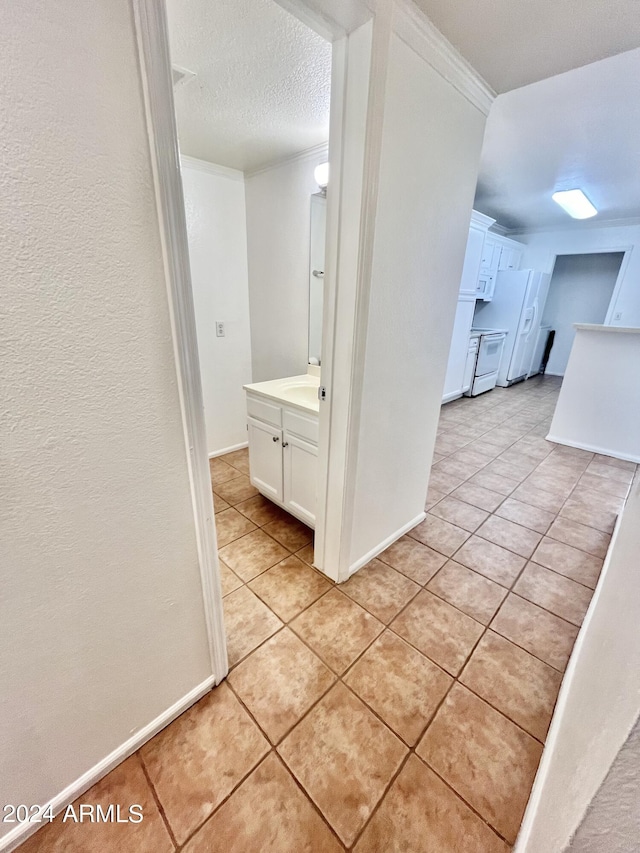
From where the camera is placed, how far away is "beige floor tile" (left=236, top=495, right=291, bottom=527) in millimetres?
2199

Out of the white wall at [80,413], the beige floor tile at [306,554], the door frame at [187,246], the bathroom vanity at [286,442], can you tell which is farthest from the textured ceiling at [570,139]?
the beige floor tile at [306,554]

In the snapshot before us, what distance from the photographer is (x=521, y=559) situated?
6.26ft

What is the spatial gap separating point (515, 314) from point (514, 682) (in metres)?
5.21

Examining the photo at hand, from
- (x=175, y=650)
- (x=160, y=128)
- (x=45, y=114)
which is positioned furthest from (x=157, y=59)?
(x=175, y=650)

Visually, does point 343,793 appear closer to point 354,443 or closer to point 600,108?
point 354,443

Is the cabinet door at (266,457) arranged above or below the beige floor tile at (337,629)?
above

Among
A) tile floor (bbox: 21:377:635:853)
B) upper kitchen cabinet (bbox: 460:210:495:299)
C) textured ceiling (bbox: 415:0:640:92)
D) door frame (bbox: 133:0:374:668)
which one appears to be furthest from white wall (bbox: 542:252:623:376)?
door frame (bbox: 133:0:374:668)

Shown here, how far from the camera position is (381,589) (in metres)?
1.68

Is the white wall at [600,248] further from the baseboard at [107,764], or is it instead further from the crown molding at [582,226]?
the baseboard at [107,764]

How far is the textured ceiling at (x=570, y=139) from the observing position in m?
1.83

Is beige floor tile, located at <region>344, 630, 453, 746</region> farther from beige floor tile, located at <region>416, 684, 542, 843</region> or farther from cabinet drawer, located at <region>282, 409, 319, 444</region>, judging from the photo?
cabinet drawer, located at <region>282, 409, 319, 444</region>

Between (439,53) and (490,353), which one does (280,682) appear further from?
(490,353)

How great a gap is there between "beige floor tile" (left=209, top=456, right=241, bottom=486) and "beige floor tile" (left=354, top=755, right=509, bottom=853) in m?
2.01

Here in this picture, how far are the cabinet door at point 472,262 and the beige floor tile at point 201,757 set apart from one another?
4.18 meters
